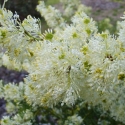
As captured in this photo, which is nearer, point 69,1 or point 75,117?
point 75,117

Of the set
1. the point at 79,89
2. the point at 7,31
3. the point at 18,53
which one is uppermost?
the point at 7,31

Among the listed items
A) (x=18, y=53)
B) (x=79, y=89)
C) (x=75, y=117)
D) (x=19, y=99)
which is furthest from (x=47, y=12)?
(x=79, y=89)

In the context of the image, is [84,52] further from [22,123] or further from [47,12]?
[47,12]

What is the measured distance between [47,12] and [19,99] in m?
0.90

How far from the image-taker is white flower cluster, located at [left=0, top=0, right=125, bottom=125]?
61.6 inches

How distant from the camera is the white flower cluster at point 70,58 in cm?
156

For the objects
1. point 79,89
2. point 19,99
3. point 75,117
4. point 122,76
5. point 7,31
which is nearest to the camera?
point 122,76

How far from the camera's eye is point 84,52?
63.1 inches

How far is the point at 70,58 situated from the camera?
1.59m

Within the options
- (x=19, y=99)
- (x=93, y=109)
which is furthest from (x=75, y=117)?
(x=19, y=99)

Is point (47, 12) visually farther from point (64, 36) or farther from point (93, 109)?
point (64, 36)

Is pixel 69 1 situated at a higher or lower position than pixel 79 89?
higher

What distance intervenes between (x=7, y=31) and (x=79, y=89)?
1.54 feet

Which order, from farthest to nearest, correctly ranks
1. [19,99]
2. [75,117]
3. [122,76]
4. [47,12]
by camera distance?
[47,12], [19,99], [75,117], [122,76]
